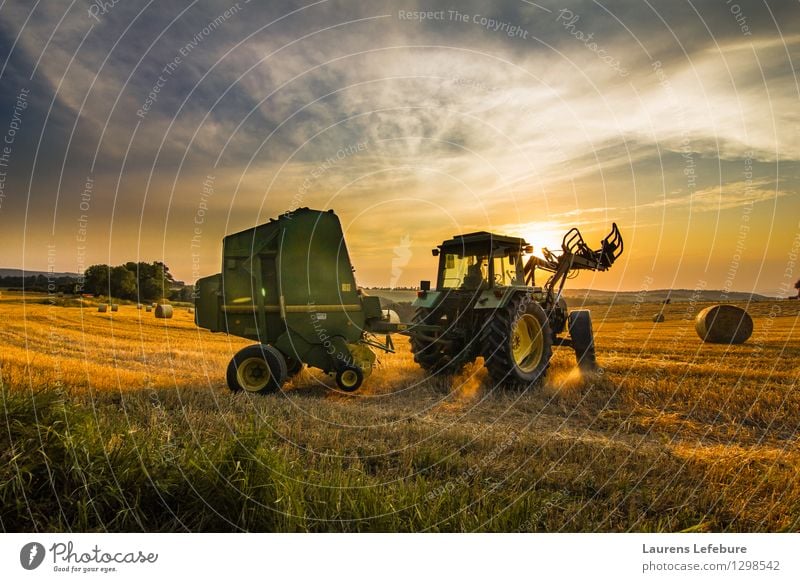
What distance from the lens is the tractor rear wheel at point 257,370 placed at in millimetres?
6785

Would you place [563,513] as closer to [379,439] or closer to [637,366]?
[379,439]

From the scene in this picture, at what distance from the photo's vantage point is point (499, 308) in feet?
25.6

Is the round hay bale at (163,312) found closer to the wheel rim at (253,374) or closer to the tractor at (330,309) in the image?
the tractor at (330,309)

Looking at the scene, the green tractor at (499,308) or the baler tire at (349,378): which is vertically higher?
the green tractor at (499,308)

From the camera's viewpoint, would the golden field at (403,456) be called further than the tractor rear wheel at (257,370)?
No

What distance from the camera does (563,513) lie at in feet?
9.69

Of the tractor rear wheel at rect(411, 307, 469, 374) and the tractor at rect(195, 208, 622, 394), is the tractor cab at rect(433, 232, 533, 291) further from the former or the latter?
the tractor rear wheel at rect(411, 307, 469, 374)

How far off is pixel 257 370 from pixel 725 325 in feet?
52.7

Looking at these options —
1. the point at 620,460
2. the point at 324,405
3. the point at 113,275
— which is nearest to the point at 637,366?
the point at 620,460

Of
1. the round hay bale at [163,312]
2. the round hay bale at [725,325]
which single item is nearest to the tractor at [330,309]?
the round hay bale at [725,325]

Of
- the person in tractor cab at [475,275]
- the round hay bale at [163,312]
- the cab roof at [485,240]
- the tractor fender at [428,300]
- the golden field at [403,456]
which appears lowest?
the golden field at [403,456]

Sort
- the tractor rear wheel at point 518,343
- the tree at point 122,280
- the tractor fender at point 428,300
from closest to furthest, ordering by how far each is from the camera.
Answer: the tractor rear wheel at point 518,343 < the tractor fender at point 428,300 < the tree at point 122,280
